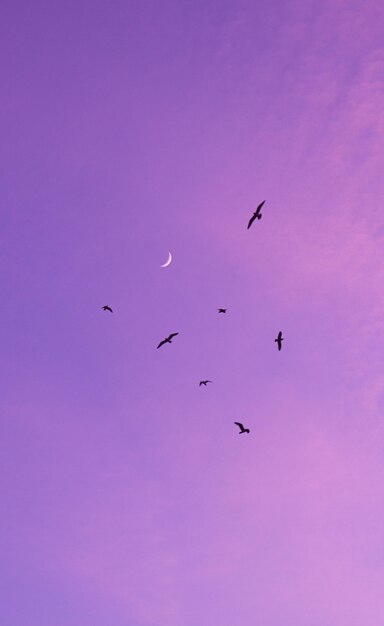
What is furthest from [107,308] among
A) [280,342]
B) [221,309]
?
[280,342]

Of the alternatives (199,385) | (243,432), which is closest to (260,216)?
(243,432)

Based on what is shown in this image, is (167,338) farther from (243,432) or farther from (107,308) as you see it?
(107,308)

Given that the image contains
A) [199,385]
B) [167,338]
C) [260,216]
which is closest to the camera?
[260,216]

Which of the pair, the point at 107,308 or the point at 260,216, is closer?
the point at 260,216

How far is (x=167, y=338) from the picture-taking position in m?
52.3

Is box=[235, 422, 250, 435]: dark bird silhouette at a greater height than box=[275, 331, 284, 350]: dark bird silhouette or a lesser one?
lesser

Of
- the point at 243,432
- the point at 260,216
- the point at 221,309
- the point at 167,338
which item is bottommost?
the point at 243,432

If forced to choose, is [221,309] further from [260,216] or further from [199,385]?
[260,216]

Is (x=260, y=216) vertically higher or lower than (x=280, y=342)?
higher

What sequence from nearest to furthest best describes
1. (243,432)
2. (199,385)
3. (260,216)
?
(260,216), (243,432), (199,385)

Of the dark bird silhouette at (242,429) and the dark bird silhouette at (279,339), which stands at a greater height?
the dark bird silhouette at (279,339)

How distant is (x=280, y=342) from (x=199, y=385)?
1430cm

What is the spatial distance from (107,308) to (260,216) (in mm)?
23292

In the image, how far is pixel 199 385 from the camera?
6141cm
